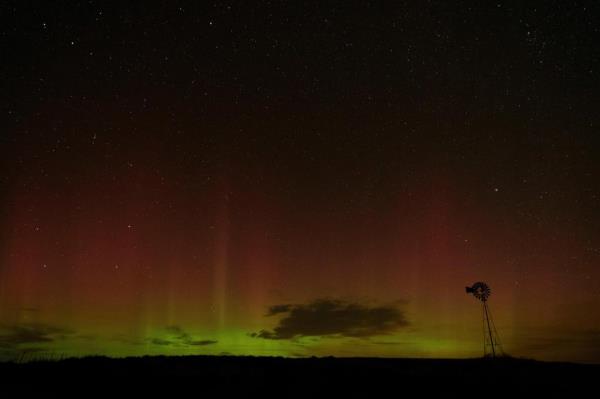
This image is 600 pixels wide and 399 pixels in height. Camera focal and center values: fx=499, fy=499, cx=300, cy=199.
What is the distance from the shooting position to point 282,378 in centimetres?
1666

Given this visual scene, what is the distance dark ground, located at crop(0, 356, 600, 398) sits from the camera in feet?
48.7

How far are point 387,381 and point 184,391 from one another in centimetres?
652

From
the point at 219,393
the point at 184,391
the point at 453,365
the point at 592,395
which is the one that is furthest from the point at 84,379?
the point at 592,395

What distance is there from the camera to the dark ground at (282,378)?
14852mm

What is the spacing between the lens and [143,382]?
612 inches

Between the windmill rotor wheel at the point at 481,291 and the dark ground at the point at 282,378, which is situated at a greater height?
the windmill rotor wheel at the point at 481,291

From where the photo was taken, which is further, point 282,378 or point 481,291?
point 481,291

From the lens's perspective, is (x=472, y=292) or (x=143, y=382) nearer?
(x=143, y=382)

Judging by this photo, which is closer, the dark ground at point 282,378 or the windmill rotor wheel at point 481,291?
the dark ground at point 282,378

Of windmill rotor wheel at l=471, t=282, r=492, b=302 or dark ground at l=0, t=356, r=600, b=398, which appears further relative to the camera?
windmill rotor wheel at l=471, t=282, r=492, b=302

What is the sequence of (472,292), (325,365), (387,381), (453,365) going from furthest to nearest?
(472,292) < (453,365) < (325,365) < (387,381)

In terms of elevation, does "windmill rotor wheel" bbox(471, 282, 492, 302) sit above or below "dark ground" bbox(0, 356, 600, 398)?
above

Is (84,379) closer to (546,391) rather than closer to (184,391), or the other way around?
(184,391)

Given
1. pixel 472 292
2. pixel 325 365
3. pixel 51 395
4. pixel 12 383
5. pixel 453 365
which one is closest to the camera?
pixel 51 395
